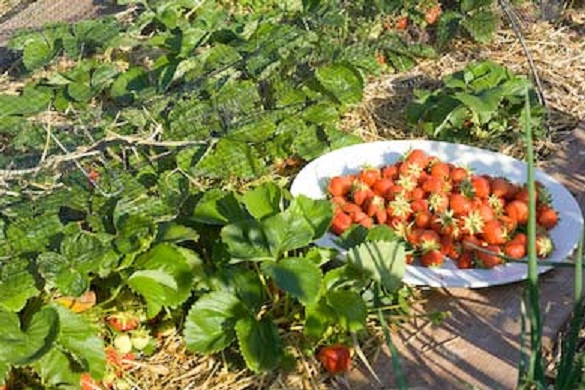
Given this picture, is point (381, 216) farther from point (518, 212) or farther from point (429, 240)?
point (518, 212)

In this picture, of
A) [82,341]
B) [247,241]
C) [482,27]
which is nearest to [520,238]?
[247,241]

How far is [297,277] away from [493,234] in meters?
0.50

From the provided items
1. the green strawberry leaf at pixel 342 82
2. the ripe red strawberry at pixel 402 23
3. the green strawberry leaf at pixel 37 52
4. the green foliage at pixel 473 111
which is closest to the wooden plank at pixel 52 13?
the green strawberry leaf at pixel 37 52

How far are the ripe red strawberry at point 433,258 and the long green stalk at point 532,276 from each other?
0.79 metres

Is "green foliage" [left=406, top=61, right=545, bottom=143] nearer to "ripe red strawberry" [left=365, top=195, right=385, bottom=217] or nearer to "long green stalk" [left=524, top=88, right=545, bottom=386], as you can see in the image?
"ripe red strawberry" [left=365, top=195, right=385, bottom=217]

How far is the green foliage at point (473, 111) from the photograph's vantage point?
274 cm

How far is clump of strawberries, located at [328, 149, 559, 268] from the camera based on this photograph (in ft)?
7.30

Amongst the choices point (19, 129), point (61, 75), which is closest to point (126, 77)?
point (61, 75)

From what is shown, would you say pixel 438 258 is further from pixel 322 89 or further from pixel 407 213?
pixel 322 89

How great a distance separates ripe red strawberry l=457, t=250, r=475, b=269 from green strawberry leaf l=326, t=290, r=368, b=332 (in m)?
0.28

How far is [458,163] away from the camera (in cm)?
254

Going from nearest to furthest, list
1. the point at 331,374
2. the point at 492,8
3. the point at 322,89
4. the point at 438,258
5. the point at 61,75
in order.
A: the point at 331,374, the point at 438,258, the point at 322,89, the point at 61,75, the point at 492,8

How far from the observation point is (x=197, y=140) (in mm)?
2451

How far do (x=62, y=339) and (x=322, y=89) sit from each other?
1114 millimetres
